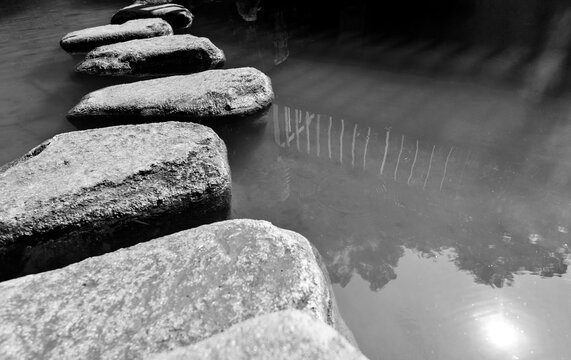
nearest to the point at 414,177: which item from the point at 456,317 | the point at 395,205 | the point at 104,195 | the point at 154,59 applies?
the point at 395,205

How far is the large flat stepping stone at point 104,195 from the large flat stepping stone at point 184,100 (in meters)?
0.52

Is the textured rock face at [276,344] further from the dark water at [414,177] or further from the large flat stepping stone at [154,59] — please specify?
the large flat stepping stone at [154,59]

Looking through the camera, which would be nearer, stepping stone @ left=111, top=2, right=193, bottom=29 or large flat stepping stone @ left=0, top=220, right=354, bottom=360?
large flat stepping stone @ left=0, top=220, right=354, bottom=360

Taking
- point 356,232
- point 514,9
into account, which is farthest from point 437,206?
point 514,9

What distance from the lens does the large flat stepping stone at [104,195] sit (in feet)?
4.61

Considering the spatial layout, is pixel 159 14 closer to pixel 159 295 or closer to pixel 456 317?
pixel 159 295

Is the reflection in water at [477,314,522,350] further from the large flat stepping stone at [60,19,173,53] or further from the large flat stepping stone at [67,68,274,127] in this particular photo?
the large flat stepping stone at [60,19,173,53]

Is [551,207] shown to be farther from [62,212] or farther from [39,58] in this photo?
[39,58]

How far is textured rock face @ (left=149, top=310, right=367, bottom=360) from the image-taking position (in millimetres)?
717

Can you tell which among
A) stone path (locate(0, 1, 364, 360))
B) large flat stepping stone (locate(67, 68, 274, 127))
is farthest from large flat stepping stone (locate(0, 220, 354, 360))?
large flat stepping stone (locate(67, 68, 274, 127))

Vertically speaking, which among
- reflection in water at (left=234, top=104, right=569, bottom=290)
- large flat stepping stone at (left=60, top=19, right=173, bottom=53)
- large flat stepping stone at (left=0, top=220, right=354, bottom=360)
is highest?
large flat stepping stone at (left=0, top=220, right=354, bottom=360)

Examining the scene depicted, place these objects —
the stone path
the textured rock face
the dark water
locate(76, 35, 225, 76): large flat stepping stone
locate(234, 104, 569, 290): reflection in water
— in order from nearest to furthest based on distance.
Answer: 1. the textured rock face
2. the stone path
3. the dark water
4. locate(234, 104, 569, 290): reflection in water
5. locate(76, 35, 225, 76): large flat stepping stone

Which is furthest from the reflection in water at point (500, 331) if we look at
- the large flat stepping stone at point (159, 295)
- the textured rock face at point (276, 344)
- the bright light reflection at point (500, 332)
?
the textured rock face at point (276, 344)

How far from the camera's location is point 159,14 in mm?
4773
